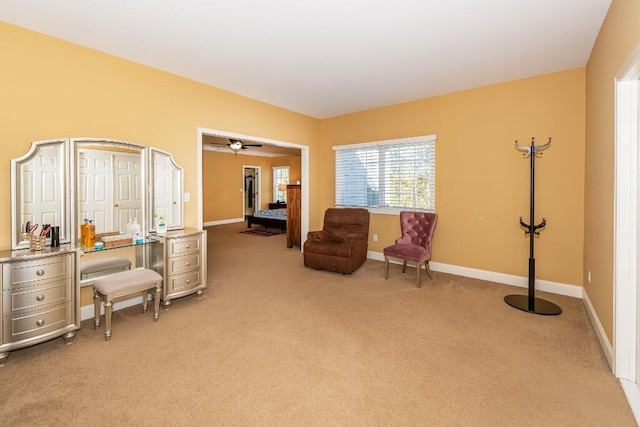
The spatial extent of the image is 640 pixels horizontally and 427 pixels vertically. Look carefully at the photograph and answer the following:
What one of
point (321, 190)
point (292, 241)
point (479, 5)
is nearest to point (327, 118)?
point (321, 190)

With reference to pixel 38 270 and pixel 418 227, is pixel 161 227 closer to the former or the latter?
pixel 38 270

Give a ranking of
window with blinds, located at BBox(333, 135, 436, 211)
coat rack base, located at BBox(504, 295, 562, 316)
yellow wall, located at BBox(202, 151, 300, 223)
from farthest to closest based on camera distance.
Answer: yellow wall, located at BBox(202, 151, 300, 223) < window with blinds, located at BBox(333, 135, 436, 211) < coat rack base, located at BBox(504, 295, 562, 316)

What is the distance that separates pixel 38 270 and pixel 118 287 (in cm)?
58

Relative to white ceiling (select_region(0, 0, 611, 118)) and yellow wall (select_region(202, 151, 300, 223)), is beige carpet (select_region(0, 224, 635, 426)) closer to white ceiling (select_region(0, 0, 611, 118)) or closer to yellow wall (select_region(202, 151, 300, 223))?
white ceiling (select_region(0, 0, 611, 118))

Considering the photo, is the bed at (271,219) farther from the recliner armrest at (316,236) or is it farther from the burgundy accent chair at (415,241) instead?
the burgundy accent chair at (415,241)

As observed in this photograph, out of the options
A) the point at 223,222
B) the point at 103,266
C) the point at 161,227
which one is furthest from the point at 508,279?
the point at 223,222

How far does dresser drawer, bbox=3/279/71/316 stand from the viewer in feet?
7.45

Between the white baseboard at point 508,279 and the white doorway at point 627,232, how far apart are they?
1.87m

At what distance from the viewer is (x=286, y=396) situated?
1.91 metres

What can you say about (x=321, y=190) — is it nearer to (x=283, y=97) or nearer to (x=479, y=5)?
(x=283, y=97)

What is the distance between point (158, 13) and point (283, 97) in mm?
2406

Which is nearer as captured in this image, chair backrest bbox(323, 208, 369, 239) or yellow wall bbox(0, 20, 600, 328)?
yellow wall bbox(0, 20, 600, 328)

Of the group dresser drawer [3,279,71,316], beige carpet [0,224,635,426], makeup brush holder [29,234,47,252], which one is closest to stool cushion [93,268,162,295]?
dresser drawer [3,279,71,316]

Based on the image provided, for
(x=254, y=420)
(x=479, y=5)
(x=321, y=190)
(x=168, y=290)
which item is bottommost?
(x=254, y=420)
